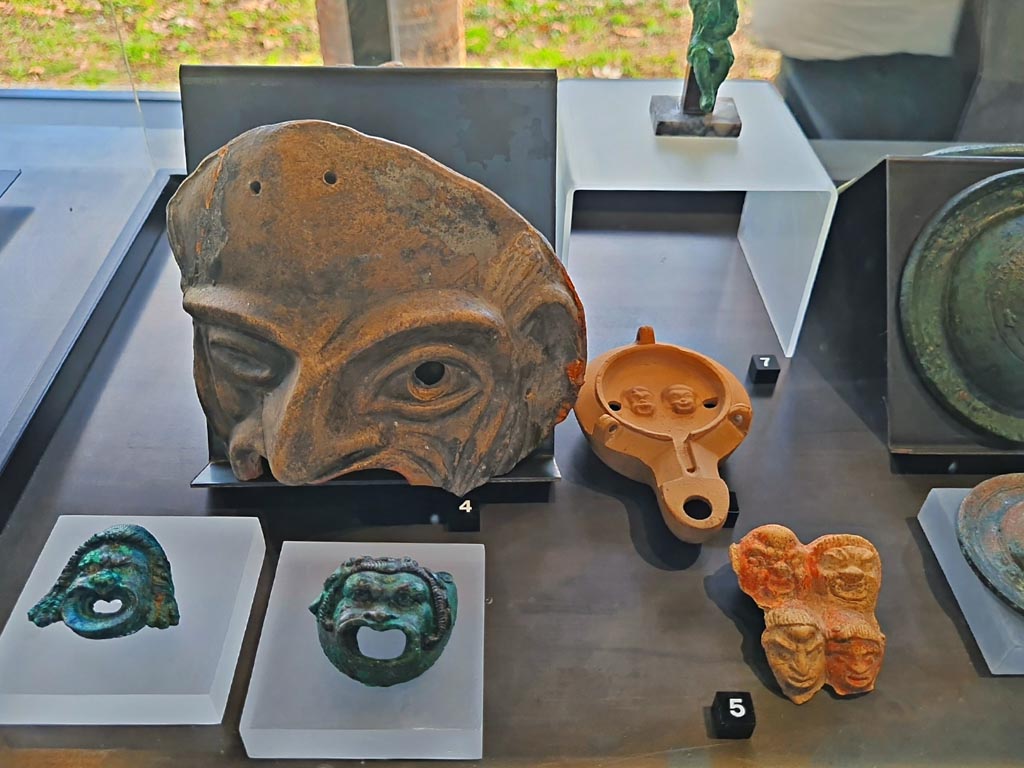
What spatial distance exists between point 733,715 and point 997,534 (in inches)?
24.4

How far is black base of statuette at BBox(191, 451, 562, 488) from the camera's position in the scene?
1.73m

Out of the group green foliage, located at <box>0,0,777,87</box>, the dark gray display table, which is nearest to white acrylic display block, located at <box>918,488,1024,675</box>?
the dark gray display table

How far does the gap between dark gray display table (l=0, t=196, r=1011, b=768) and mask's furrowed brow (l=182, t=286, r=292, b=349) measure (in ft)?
1.66

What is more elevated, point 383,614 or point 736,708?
point 383,614

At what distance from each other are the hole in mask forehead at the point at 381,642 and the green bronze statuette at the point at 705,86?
1.37 meters

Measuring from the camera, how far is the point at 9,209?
2.31 metres

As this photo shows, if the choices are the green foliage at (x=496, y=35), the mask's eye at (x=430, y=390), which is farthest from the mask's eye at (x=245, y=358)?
the green foliage at (x=496, y=35)

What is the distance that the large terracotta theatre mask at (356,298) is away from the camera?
133cm

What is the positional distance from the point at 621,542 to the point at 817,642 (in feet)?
1.34

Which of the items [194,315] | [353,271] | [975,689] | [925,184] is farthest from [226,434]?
[925,184]

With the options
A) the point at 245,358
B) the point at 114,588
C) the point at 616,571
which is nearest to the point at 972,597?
the point at 616,571

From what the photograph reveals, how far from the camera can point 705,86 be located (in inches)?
86.1

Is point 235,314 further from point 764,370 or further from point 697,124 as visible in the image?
point 697,124

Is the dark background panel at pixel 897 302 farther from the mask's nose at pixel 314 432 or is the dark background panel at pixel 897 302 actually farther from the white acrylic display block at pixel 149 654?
the white acrylic display block at pixel 149 654
